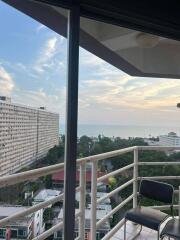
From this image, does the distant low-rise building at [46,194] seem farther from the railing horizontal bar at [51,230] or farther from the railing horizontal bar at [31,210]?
the railing horizontal bar at [51,230]

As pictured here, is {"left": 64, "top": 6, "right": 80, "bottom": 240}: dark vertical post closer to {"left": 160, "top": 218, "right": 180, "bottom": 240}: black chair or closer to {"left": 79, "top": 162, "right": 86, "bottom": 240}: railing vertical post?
{"left": 79, "top": 162, "right": 86, "bottom": 240}: railing vertical post

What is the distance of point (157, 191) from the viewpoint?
115 inches

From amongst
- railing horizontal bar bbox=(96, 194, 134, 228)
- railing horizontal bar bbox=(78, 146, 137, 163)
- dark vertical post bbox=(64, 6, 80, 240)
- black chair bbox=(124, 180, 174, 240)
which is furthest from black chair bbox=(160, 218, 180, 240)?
dark vertical post bbox=(64, 6, 80, 240)

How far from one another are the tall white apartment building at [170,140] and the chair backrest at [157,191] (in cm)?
45

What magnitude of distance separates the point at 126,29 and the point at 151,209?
1795mm

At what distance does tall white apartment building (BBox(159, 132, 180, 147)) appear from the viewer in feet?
9.67

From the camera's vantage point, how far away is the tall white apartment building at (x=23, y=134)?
157cm

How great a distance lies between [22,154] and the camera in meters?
1.67

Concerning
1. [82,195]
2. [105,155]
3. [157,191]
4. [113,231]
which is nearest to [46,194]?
[82,195]

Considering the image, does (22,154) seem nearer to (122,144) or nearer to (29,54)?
(29,54)

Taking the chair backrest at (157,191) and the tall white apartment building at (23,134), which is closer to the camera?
the tall white apartment building at (23,134)

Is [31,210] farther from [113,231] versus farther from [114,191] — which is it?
[113,231]

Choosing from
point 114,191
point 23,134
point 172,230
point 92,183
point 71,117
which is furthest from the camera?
point 114,191

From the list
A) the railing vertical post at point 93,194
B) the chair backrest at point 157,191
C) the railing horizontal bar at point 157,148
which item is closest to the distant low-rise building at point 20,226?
the railing vertical post at point 93,194
